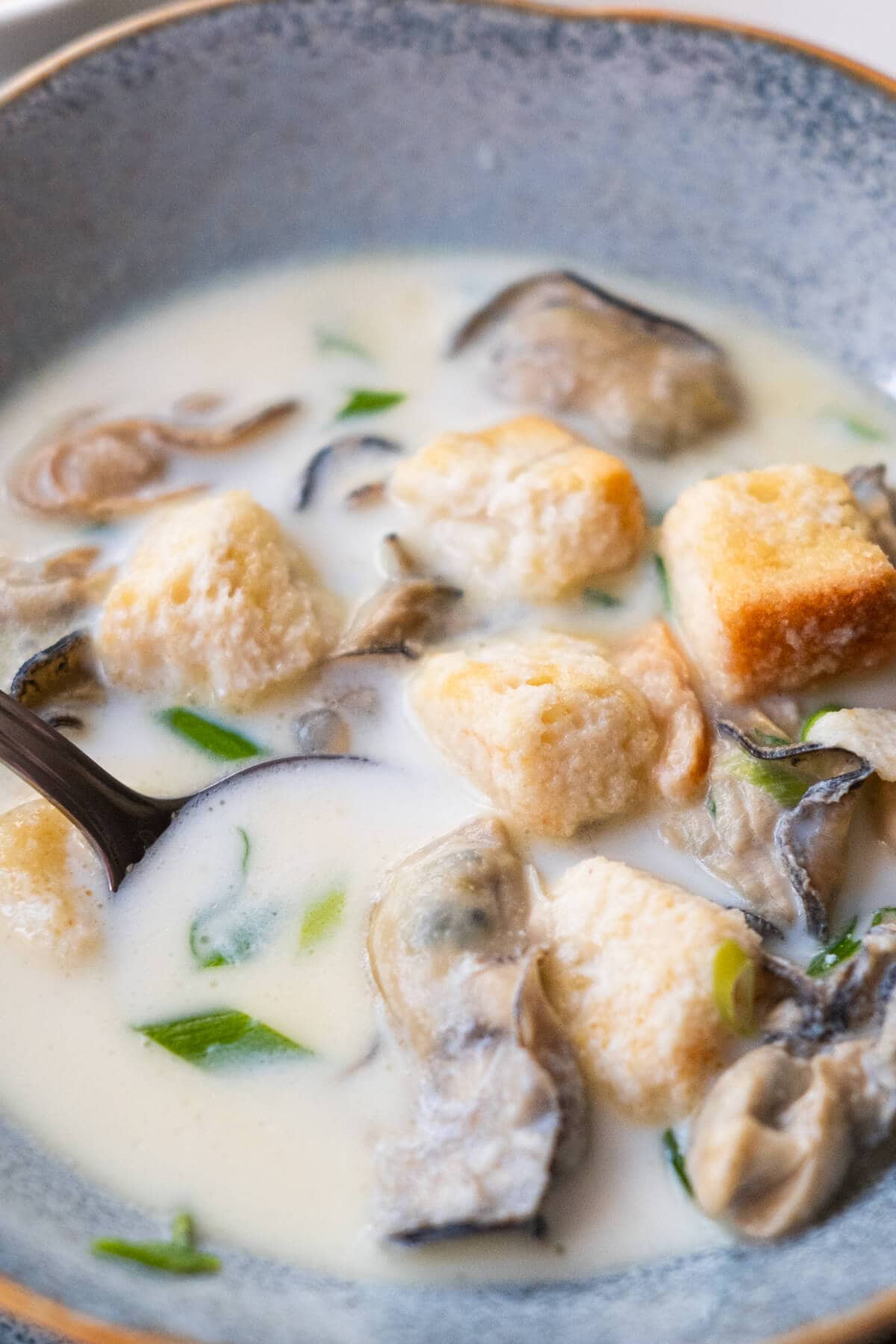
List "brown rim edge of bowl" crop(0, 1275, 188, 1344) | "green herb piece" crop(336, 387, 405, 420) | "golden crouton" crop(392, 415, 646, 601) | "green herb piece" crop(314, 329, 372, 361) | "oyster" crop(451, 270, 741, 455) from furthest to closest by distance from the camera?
"green herb piece" crop(314, 329, 372, 361), "green herb piece" crop(336, 387, 405, 420), "oyster" crop(451, 270, 741, 455), "golden crouton" crop(392, 415, 646, 601), "brown rim edge of bowl" crop(0, 1275, 188, 1344)

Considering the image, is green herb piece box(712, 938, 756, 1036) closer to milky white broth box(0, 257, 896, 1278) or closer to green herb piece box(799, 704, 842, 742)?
milky white broth box(0, 257, 896, 1278)

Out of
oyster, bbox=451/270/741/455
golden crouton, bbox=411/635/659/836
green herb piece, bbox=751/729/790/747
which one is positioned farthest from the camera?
oyster, bbox=451/270/741/455

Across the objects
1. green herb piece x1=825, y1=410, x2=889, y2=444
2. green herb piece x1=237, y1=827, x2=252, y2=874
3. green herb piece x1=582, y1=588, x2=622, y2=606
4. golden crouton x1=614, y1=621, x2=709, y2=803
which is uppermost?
green herb piece x1=825, y1=410, x2=889, y2=444

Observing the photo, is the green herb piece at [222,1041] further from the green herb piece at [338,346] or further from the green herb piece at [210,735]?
the green herb piece at [338,346]

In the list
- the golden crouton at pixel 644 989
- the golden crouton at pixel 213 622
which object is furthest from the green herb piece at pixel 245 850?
the golden crouton at pixel 644 989

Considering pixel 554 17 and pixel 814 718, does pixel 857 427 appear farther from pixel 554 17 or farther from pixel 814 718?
pixel 554 17

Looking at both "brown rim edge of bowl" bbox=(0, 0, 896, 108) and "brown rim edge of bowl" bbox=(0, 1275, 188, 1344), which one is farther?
"brown rim edge of bowl" bbox=(0, 0, 896, 108)

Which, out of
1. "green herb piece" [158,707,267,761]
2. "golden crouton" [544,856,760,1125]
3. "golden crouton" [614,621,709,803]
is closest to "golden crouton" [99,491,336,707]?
"green herb piece" [158,707,267,761]
